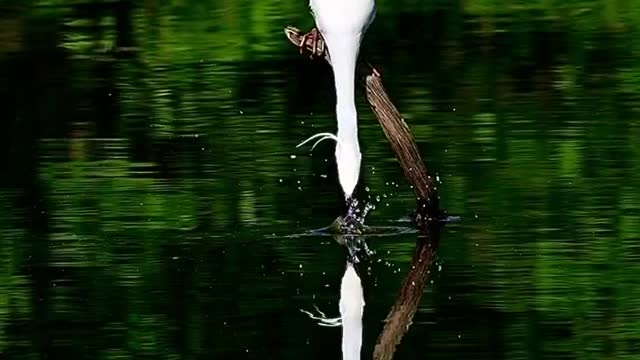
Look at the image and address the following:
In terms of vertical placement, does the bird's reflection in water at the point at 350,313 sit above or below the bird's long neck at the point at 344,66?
below

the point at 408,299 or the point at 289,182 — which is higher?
the point at 408,299

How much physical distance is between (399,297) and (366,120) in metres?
3.87

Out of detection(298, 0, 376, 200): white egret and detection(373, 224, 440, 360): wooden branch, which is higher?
detection(298, 0, 376, 200): white egret

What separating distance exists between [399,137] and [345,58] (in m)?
0.51

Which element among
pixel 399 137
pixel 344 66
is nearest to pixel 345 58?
pixel 344 66

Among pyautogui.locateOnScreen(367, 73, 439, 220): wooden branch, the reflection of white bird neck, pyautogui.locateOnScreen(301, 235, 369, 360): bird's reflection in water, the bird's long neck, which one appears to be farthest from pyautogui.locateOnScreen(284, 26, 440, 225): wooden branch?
the reflection of white bird neck

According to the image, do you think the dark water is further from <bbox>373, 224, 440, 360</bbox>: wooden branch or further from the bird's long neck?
the bird's long neck

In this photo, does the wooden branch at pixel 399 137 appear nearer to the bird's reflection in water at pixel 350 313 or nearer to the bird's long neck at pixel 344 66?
the bird's long neck at pixel 344 66

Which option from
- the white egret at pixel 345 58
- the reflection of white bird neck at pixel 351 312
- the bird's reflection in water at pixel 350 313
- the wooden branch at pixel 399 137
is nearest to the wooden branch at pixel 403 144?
the wooden branch at pixel 399 137

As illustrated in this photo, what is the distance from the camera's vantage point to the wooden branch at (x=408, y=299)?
6582mm

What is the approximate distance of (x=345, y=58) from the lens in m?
8.12

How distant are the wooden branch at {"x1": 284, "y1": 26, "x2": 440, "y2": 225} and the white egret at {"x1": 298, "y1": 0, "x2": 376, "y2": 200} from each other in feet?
0.49

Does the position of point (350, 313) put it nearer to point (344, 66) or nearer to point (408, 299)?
point (408, 299)

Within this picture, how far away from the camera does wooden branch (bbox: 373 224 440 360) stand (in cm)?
658
